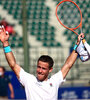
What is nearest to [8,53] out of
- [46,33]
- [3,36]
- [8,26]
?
[3,36]

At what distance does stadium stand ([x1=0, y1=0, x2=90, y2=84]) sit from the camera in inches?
412

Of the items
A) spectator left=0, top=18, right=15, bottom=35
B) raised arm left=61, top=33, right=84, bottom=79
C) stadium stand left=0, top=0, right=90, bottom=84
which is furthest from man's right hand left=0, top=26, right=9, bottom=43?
spectator left=0, top=18, right=15, bottom=35

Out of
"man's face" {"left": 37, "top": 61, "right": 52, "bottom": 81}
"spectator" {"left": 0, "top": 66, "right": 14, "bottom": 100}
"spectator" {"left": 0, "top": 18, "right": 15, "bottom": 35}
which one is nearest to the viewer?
Result: "man's face" {"left": 37, "top": 61, "right": 52, "bottom": 81}

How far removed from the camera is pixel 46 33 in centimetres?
1159

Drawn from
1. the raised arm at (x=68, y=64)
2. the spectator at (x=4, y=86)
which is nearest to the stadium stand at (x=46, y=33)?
the spectator at (x=4, y=86)

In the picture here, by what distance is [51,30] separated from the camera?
1177 centimetres

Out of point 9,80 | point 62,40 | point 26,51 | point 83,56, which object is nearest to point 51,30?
point 62,40

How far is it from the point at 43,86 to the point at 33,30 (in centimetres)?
835

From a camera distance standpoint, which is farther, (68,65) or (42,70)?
(68,65)

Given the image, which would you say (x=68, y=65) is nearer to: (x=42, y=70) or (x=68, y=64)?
(x=68, y=64)

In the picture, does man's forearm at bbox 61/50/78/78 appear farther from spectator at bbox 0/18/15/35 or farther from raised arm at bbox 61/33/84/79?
spectator at bbox 0/18/15/35

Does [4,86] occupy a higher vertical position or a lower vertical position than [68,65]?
lower

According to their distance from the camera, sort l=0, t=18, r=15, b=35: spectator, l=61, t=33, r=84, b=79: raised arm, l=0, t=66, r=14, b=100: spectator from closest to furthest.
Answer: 1. l=61, t=33, r=84, b=79: raised arm
2. l=0, t=66, r=14, b=100: spectator
3. l=0, t=18, r=15, b=35: spectator

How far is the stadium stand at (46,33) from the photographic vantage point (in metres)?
10.5
